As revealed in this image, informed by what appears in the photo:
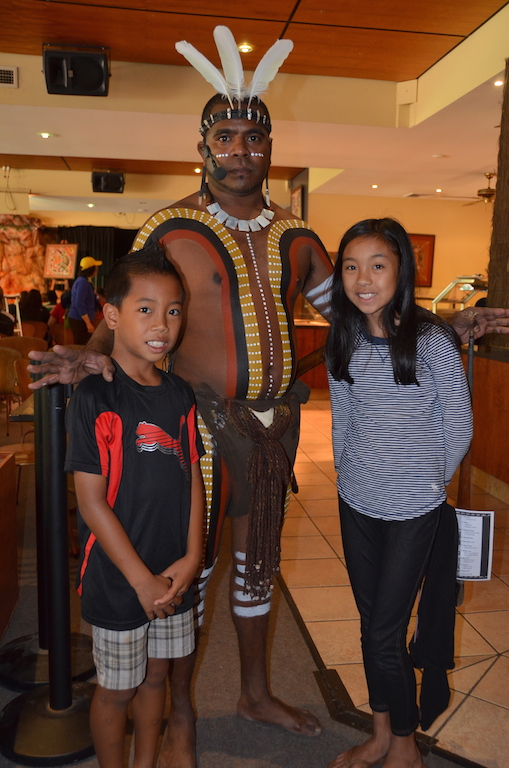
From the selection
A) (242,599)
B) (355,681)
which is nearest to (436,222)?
(355,681)

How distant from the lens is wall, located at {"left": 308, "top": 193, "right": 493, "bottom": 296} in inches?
408

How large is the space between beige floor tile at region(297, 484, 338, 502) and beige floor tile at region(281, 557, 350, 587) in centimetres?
103

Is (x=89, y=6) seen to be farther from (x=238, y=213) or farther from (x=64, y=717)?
(x=64, y=717)

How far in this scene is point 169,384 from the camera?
1496 millimetres

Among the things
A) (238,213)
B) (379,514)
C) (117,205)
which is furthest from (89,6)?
(117,205)

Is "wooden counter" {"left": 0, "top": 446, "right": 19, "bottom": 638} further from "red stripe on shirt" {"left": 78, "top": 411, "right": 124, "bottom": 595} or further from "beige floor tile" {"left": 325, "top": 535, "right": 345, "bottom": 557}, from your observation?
"beige floor tile" {"left": 325, "top": 535, "right": 345, "bottom": 557}

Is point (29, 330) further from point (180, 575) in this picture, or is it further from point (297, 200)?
point (180, 575)

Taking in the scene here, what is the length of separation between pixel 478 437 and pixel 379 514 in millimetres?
3250

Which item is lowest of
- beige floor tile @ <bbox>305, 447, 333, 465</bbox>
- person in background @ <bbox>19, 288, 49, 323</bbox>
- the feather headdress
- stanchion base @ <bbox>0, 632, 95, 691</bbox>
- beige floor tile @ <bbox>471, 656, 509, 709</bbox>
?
beige floor tile @ <bbox>305, 447, 333, 465</bbox>

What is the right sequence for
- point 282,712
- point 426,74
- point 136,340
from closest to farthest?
point 136,340, point 282,712, point 426,74

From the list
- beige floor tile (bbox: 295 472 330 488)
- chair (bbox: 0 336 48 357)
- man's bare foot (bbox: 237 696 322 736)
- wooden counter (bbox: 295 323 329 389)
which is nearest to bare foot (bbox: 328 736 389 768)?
man's bare foot (bbox: 237 696 322 736)

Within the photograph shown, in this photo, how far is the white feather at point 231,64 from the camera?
1832mm

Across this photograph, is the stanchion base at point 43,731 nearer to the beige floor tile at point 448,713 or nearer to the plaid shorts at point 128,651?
the plaid shorts at point 128,651

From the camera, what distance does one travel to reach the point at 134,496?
1.39 metres
